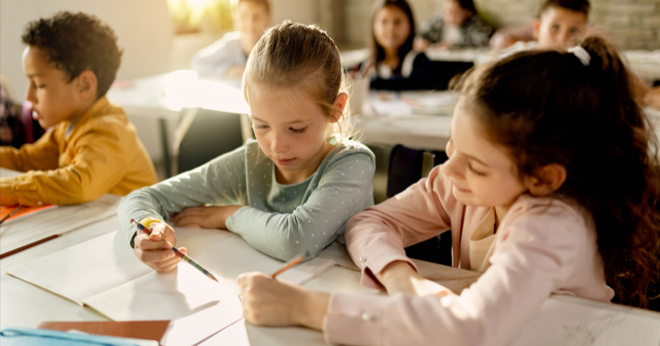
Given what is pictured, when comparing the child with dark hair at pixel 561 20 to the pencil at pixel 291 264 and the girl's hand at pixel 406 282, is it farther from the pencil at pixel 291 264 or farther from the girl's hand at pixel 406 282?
the pencil at pixel 291 264

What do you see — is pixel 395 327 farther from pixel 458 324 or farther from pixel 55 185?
pixel 55 185

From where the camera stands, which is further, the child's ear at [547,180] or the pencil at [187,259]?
the pencil at [187,259]

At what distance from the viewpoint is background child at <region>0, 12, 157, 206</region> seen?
4.76 ft

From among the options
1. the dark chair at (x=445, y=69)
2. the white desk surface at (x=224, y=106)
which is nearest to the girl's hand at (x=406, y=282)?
the white desk surface at (x=224, y=106)

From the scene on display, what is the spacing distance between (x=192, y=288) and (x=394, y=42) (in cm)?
260

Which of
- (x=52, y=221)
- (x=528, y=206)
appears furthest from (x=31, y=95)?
(x=528, y=206)

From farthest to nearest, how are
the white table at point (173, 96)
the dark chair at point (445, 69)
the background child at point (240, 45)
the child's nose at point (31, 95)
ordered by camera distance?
the background child at point (240, 45) → the dark chair at point (445, 69) → the white table at point (173, 96) → the child's nose at point (31, 95)

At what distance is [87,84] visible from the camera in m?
1.57

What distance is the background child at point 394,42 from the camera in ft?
10.3

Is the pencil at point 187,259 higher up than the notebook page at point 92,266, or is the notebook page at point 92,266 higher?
the pencil at point 187,259

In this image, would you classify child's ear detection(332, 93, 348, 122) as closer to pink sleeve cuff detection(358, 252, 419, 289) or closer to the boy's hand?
pink sleeve cuff detection(358, 252, 419, 289)

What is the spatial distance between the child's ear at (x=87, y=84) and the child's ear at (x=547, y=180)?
1.33m

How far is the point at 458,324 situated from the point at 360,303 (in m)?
0.13

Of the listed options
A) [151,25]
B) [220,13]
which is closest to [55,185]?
[151,25]
